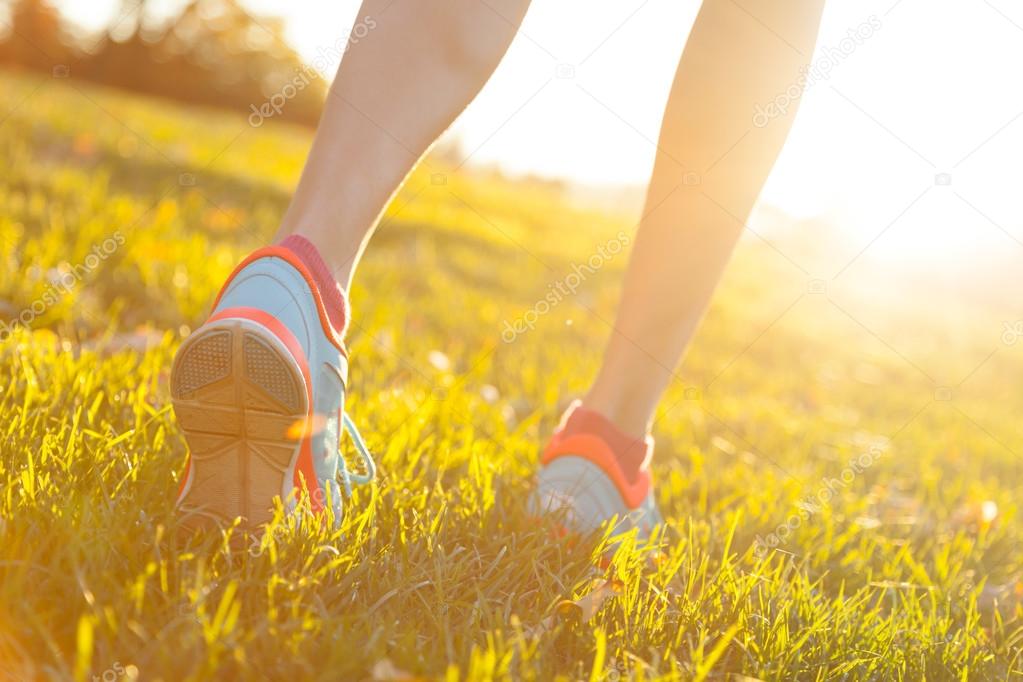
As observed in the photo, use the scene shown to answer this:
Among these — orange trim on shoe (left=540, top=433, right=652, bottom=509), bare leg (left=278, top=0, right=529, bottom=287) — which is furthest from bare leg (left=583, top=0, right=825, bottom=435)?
bare leg (left=278, top=0, right=529, bottom=287)

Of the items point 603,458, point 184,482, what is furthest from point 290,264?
point 603,458

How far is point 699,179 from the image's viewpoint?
1.54 meters

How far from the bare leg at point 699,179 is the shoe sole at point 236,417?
0.71 meters

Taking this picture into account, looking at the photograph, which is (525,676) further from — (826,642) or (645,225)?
(645,225)

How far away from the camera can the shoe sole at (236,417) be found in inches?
42.1

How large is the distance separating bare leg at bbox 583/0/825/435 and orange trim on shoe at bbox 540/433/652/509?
68 mm

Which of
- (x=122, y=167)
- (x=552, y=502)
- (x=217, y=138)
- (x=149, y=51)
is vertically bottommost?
(x=552, y=502)

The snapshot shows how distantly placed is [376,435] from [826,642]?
36.0 inches

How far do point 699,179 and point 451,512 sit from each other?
77cm

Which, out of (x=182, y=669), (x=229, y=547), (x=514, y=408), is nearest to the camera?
(x=182, y=669)

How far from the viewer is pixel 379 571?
3.82 ft

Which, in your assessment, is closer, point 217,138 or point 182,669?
point 182,669

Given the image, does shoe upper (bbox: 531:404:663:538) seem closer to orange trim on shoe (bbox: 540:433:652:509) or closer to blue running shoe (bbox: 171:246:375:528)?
orange trim on shoe (bbox: 540:433:652:509)

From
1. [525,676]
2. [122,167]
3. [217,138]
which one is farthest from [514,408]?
[217,138]
